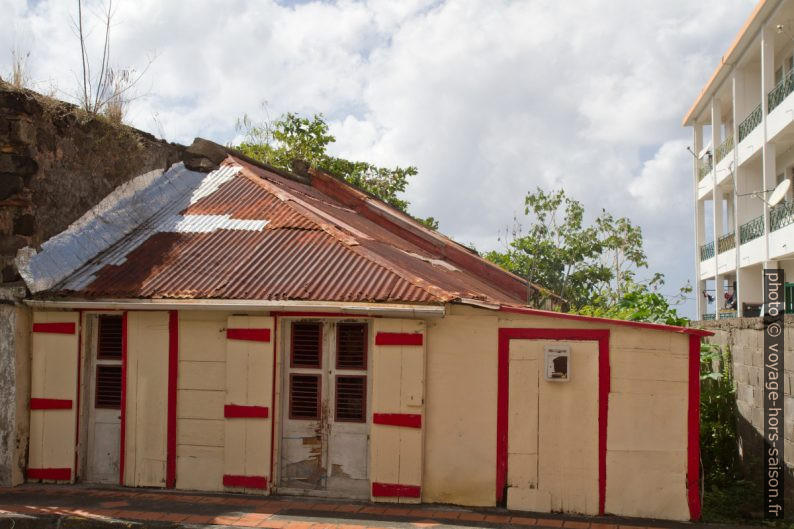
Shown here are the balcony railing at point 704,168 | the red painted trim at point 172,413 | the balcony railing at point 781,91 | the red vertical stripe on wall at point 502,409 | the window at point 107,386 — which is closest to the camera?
the red vertical stripe on wall at point 502,409

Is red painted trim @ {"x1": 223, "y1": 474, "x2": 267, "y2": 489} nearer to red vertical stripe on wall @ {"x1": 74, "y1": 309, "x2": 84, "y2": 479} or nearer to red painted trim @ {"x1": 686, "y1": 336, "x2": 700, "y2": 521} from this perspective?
red vertical stripe on wall @ {"x1": 74, "y1": 309, "x2": 84, "y2": 479}

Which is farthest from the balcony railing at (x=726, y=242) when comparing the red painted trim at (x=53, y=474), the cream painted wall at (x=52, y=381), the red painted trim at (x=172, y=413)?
the red painted trim at (x=53, y=474)

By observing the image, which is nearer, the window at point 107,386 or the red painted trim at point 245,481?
the red painted trim at point 245,481

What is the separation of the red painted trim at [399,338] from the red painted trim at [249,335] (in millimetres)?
1251

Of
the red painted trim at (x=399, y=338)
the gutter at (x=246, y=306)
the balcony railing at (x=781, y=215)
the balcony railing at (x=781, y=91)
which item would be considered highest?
the balcony railing at (x=781, y=91)

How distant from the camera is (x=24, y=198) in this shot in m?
8.51

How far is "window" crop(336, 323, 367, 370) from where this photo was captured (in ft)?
26.8

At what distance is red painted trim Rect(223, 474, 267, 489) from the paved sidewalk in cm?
12

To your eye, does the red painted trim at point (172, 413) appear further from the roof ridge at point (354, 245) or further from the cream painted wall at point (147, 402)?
the roof ridge at point (354, 245)

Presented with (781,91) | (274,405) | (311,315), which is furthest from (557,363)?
(781,91)

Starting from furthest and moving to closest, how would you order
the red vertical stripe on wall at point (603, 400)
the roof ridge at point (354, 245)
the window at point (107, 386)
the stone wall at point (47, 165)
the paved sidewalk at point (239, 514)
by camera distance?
the window at point (107, 386)
the stone wall at point (47, 165)
the roof ridge at point (354, 245)
the red vertical stripe on wall at point (603, 400)
the paved sidewalk at point (239, 514)

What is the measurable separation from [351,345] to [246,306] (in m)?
1.24

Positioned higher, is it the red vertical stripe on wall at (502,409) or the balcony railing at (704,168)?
the balcony railing at (704,168)

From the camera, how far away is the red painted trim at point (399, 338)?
7.78m
